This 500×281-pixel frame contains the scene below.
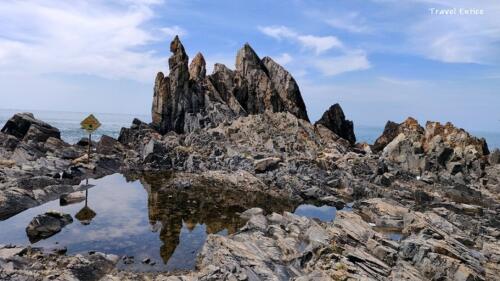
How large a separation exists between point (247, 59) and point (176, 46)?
→ 19103 millimetres

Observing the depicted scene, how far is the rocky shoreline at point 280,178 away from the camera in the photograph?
21.4 m

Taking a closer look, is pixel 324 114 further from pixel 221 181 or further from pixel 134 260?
pixel 134 260

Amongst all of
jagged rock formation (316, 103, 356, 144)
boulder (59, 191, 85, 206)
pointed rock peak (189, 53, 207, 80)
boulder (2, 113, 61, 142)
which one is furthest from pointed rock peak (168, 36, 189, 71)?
boulder (59, 191, 85, 206)

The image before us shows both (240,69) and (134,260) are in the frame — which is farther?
(240,69)

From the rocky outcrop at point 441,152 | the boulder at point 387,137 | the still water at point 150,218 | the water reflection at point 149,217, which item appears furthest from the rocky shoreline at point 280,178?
the still water at point 150,218

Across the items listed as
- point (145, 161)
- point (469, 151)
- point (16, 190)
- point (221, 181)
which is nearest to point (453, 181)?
point (469, 151)

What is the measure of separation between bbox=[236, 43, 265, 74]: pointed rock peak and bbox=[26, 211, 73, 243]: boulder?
3124 inches

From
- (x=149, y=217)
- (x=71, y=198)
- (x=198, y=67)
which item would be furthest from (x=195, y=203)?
(x=198, y=67)

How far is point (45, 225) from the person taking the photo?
27.3 meters

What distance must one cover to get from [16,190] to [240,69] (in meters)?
76.5

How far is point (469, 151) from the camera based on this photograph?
2726 inches

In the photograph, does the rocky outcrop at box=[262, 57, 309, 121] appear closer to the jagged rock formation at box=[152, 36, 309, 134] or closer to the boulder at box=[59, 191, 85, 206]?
the jagged rock formation at box=[152, 36, 309, 134]

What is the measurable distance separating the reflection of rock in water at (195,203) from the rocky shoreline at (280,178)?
1441 mm

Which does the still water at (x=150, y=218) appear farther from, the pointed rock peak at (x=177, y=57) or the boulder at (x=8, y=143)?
Result: the pointed rock peak at (x=177, y=57)
